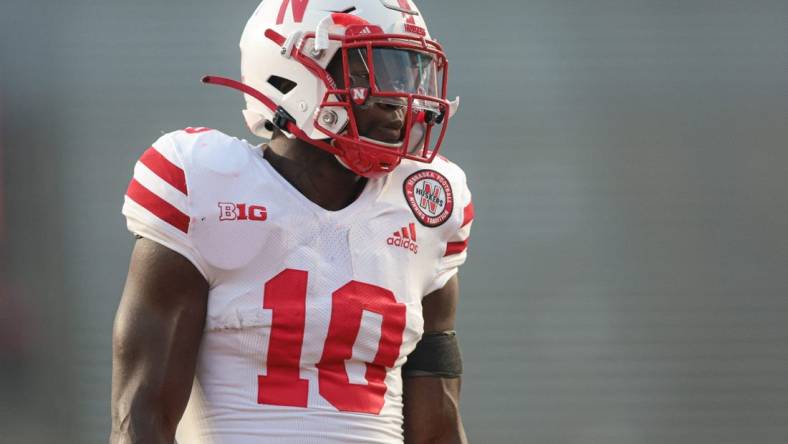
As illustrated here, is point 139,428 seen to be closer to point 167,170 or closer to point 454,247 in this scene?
point 167,170

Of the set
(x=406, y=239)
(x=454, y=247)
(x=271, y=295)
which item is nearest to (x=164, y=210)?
(x=271, y=295)

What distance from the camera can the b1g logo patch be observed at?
7.26ft

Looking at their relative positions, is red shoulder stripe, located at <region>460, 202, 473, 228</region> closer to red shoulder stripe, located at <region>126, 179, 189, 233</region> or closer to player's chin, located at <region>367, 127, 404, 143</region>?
player's chin, located at <region>367, 127, 404, 143</region>

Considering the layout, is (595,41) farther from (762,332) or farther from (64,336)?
(64,336)

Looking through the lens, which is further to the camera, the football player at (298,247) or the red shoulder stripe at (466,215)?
the red shoulder stripe at (466,215)

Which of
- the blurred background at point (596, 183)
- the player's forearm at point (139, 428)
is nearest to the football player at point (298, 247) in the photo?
the player's forearm at point (139, 428)

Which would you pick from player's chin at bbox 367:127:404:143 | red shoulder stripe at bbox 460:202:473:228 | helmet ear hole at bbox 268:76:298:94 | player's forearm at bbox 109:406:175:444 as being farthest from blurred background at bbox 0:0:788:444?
player's forearm at bbox 109:406:175:444

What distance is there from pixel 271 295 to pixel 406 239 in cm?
29

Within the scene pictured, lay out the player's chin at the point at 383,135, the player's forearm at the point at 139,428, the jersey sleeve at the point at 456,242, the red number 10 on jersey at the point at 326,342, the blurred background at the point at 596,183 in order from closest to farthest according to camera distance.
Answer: the player's forearm at the point at 139,428, the red number 10 on jersey at the point at 326,342, the player's chin at the point at 383,135, the jersey sleeve at the point at 456,242, the blurred background at the point at 596,183

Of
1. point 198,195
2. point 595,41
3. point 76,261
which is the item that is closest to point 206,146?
point 198,195

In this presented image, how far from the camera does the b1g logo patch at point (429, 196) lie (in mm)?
2213

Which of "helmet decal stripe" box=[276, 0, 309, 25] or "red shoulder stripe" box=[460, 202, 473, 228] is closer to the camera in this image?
"helmet decal stripe" box=[276, 0, 309, 25]

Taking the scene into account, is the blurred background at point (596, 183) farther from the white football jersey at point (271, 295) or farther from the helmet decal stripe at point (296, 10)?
the white football jersey at point (271, 295)

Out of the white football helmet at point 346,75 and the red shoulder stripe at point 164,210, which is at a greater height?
the white football helmet at point 346,75
